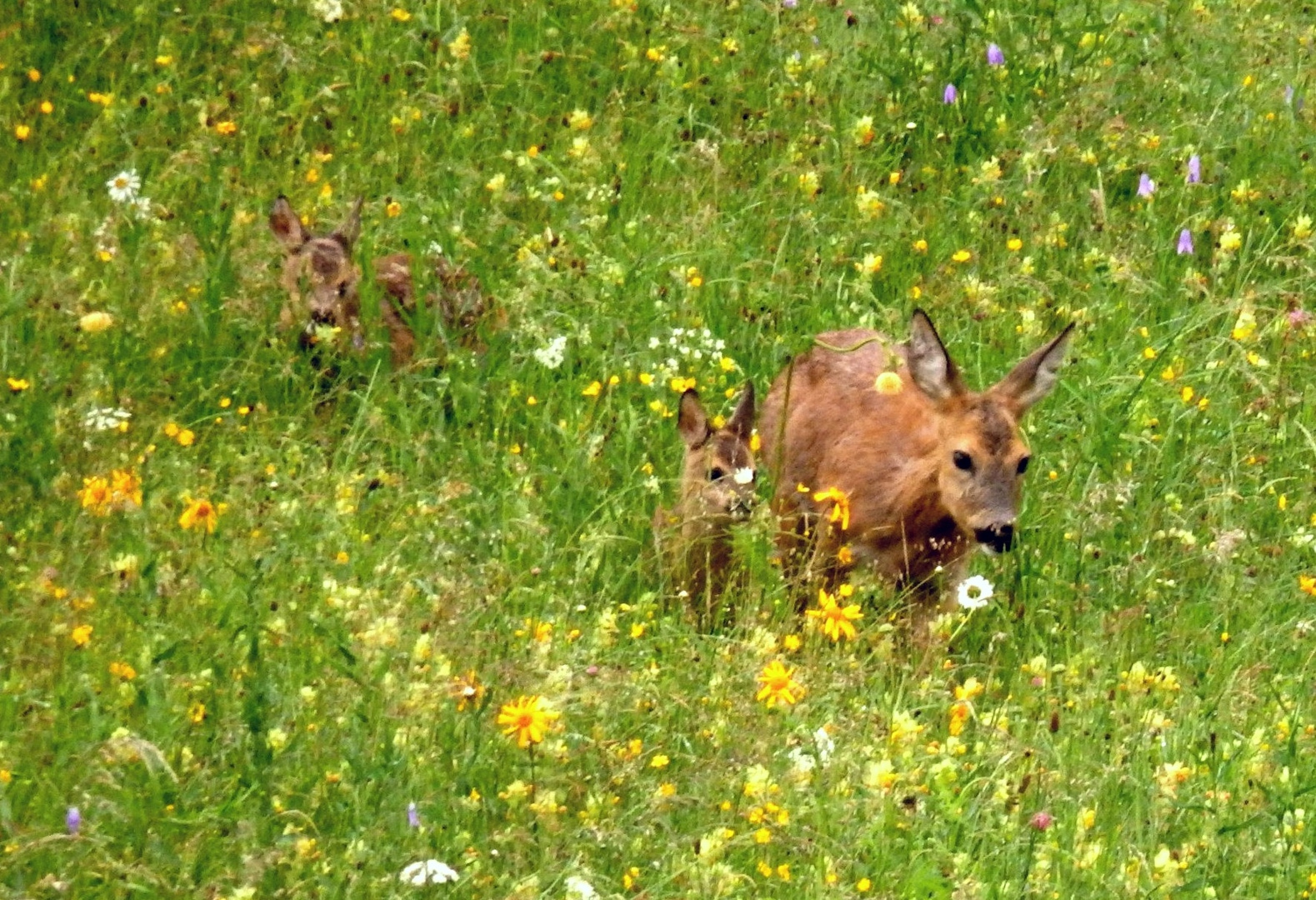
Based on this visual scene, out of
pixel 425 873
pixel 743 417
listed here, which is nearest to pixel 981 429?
pixel 743 417

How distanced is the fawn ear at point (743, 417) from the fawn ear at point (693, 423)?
8cm

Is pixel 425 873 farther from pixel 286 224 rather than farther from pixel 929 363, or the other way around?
pixel 286 224

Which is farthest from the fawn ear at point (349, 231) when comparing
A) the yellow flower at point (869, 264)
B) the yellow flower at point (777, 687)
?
the yellow flower at point (777, 687)

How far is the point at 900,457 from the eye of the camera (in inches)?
318

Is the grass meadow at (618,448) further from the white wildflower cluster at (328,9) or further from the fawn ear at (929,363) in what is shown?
the fawn ear at (929,363)

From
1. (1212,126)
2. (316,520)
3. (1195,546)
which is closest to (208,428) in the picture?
(316,520)

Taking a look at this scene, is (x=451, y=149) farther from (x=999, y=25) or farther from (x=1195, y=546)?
(x=1195, y=546)

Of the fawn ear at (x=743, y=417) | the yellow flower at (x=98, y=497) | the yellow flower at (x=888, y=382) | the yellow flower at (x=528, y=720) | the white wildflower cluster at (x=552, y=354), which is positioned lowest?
the fawn ear at (x=743, y=417)

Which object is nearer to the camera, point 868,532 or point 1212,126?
point 868,532

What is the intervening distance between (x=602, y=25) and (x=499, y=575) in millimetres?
4000

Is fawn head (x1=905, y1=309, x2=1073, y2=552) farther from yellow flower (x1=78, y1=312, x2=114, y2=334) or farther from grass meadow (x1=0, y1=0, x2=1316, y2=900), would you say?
yellow flower (x1=78, y1=312, x2=114, y2=334)

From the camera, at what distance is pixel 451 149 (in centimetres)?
901

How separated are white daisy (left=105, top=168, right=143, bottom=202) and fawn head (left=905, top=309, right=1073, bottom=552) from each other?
264 centimetres

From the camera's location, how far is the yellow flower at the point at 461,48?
916cm
